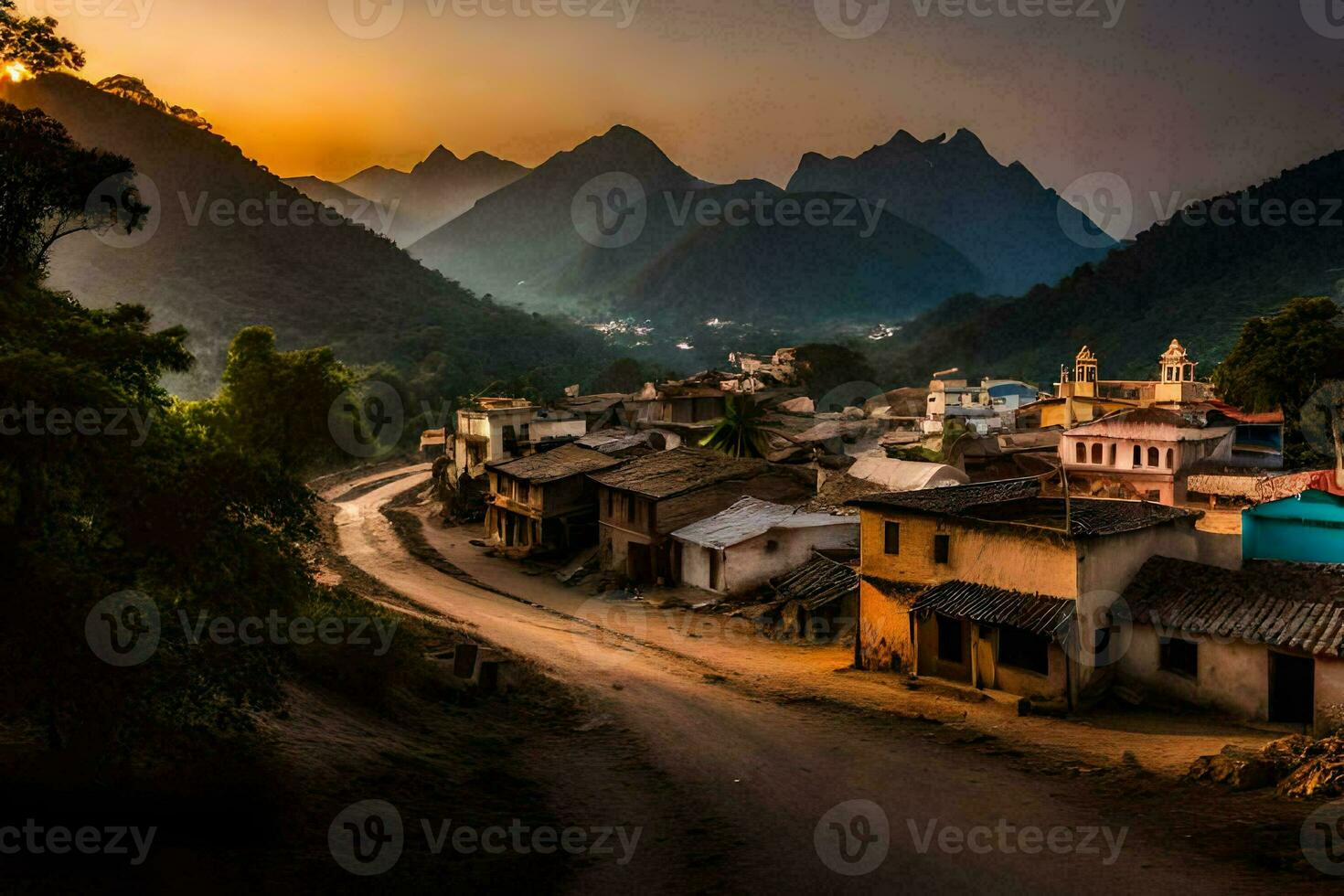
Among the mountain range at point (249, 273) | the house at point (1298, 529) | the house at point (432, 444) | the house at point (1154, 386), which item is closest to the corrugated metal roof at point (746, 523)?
the house at point (1298, 529)

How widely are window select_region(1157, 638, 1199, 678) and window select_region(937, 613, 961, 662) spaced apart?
13.5ft

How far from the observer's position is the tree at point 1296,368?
46688 mm

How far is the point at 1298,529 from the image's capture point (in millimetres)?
22234

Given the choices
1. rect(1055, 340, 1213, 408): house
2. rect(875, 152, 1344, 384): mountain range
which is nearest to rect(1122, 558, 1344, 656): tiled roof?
rect(1055, 340, 1213, 408): house

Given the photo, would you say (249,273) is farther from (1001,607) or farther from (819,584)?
(1001,607)

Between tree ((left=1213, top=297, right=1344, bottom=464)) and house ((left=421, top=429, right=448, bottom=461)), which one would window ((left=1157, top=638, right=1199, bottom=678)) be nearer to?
tree ((left=1213, top=297, right=1344, bottom=464))

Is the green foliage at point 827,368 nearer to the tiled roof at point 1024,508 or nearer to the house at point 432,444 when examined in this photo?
the house at point 432,444

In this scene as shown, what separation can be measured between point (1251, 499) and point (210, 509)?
38.6m

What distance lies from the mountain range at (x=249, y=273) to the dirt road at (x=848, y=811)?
68359 millimetres

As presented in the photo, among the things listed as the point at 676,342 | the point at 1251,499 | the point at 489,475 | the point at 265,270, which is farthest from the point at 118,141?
the point at 1251,499

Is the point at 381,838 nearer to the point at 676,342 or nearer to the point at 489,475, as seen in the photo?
the point at 489,475

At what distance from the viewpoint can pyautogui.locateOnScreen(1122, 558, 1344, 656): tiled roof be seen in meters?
17.7

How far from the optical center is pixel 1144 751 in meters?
16.5

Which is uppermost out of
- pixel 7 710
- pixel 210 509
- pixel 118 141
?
pixel 118 141
